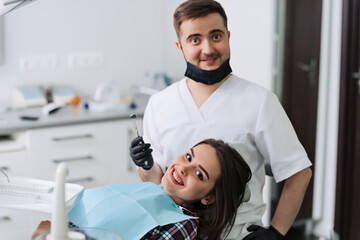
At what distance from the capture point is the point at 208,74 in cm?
149

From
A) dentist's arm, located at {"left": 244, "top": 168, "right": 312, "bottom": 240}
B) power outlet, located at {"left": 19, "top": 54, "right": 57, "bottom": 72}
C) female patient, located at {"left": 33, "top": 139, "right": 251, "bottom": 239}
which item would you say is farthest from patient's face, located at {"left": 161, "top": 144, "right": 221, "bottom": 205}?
power outlet, located at {"left": 19, "top": 54, "right": 57, "bottom": 72}

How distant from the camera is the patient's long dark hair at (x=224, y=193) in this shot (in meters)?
1.42

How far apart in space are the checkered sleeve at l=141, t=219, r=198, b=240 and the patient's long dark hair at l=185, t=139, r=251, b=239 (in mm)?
61

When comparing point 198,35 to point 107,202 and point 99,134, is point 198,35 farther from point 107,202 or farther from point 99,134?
point 99,134

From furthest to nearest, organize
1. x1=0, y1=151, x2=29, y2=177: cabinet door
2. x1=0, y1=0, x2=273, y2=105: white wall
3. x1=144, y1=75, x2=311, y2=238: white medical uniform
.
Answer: x1=0, y1=0, x2=273, y2=105: white wall < x1=0, y1=151, x2=29, y2=177: cabinet door < x1=144, y1=75, x2=311, y2=238: white medical uniform

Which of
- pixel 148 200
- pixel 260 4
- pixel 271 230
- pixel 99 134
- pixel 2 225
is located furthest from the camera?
pixel 99 134

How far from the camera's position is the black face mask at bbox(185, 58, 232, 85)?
1.49 metres

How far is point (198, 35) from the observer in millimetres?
1438

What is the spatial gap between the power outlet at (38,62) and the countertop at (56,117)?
267 mm

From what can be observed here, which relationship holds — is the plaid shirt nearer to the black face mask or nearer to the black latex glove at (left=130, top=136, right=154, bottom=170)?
the black latex glove at (left=130, top=136, right=154, bottom=170)

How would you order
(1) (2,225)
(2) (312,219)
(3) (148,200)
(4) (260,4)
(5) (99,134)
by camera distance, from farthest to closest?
(2) (312,219) < (5) (99,134) < (4) (260,4) < (3) (148,200) < (1) (2,225)

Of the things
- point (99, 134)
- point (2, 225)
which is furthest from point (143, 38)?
point (2, 225)

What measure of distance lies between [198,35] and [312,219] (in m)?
2.14

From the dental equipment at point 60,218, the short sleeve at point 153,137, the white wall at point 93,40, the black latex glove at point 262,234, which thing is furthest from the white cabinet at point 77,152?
the dental equipment at point 60,218
